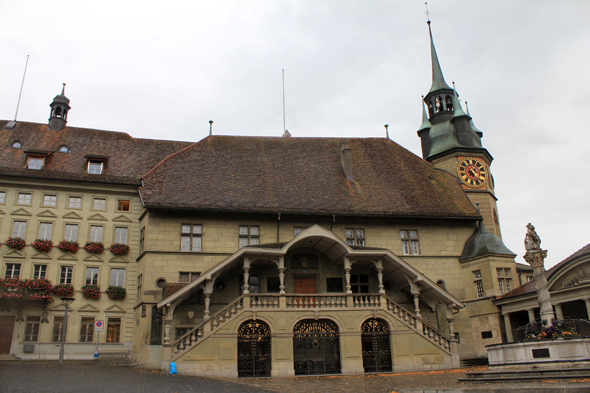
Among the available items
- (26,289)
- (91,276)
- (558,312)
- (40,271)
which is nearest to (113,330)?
(91,276)

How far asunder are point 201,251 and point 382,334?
32.3ft

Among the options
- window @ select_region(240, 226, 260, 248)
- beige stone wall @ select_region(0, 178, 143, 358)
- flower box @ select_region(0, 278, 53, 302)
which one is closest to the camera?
flower box @ select_region(0, 278, 53, 302)

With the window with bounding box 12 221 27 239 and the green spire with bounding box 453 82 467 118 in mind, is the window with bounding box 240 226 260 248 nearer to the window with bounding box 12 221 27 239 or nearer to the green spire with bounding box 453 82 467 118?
the window with bounding box 12 221 27 239

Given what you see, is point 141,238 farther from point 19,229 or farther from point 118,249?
point 19,229

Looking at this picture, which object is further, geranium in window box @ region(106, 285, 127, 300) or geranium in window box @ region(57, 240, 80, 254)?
geranium in window box @ region(57, 240, 80, 254)

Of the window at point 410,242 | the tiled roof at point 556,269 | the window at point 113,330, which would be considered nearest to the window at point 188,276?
the window at point 113,330

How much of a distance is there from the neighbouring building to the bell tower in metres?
0.94

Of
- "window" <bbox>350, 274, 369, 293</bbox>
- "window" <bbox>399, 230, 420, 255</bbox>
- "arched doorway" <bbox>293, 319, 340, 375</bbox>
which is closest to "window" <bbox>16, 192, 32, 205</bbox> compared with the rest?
"arched doorway" <bbox>293, 319, 340, 375</bbox>

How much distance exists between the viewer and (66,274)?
87.4 ft

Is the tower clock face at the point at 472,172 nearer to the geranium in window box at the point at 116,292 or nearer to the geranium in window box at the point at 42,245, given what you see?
the geranium in window box at the point at 116,292

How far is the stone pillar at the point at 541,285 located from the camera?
17.0 meters

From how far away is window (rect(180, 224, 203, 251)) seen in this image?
83.6 ft

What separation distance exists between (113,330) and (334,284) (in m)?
12.0

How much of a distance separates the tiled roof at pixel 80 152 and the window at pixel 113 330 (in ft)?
25.2
